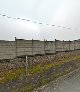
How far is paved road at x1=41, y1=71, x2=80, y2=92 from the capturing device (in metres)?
15.0

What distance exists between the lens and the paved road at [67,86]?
1503 cm

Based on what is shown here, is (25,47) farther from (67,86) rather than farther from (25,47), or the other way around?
(67,86)

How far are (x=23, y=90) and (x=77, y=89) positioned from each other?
365cm

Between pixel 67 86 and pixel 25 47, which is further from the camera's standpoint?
pixel 25 47

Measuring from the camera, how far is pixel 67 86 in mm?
16016

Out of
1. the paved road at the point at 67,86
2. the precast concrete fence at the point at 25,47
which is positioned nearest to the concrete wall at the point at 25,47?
the precast concrete fence at the point at 25,47

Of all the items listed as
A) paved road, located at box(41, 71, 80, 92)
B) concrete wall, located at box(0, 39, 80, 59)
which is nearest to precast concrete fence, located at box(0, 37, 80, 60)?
concrete wall, located at box(0, 39, 80, 59)

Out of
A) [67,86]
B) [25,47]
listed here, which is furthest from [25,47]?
[67,86]

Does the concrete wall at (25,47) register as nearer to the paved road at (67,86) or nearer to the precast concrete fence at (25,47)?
the precast concrete fence at (25,47)

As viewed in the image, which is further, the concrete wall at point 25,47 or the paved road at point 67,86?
the concrete wall at point 25,47

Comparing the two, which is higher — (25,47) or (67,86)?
(25,47)

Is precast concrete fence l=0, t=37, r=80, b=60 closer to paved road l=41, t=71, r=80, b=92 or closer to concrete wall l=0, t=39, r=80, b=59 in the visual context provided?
concrete wall l=0, t=39, r=80, b=59

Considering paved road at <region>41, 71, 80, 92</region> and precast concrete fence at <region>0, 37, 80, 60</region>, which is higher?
precast concrete fence at <region>0, 37, 80, 60</region>

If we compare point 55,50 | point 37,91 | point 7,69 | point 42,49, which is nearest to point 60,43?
point 55,50
